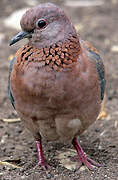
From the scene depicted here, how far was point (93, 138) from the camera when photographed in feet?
16.6

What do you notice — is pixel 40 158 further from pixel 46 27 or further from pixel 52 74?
pixel 46 27

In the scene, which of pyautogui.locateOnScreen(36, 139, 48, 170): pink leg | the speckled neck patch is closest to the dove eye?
the speckled neck patch

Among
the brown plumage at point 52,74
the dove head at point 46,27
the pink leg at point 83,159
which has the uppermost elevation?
the dove head at point 46,27

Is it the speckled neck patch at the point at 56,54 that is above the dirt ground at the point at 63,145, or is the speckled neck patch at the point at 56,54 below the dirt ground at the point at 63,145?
above

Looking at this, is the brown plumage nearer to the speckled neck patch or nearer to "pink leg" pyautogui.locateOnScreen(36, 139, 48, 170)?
the speckled neck patch

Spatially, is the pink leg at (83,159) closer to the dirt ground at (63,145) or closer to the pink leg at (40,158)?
the dirt ground at (63,145)

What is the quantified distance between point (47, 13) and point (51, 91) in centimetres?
75

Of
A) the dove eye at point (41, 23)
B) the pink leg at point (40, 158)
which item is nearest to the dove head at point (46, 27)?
the dove eye at point (41, 23)

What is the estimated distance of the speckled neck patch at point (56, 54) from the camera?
145 inches

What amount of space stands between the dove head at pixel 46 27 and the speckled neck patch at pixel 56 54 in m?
0.05

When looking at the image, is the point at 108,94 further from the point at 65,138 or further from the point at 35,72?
the point at 35,72

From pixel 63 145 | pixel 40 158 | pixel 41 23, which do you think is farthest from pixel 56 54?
pixel 63 145

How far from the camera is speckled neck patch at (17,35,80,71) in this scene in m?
3.69

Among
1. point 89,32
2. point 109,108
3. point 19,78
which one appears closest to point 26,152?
point 19,78
